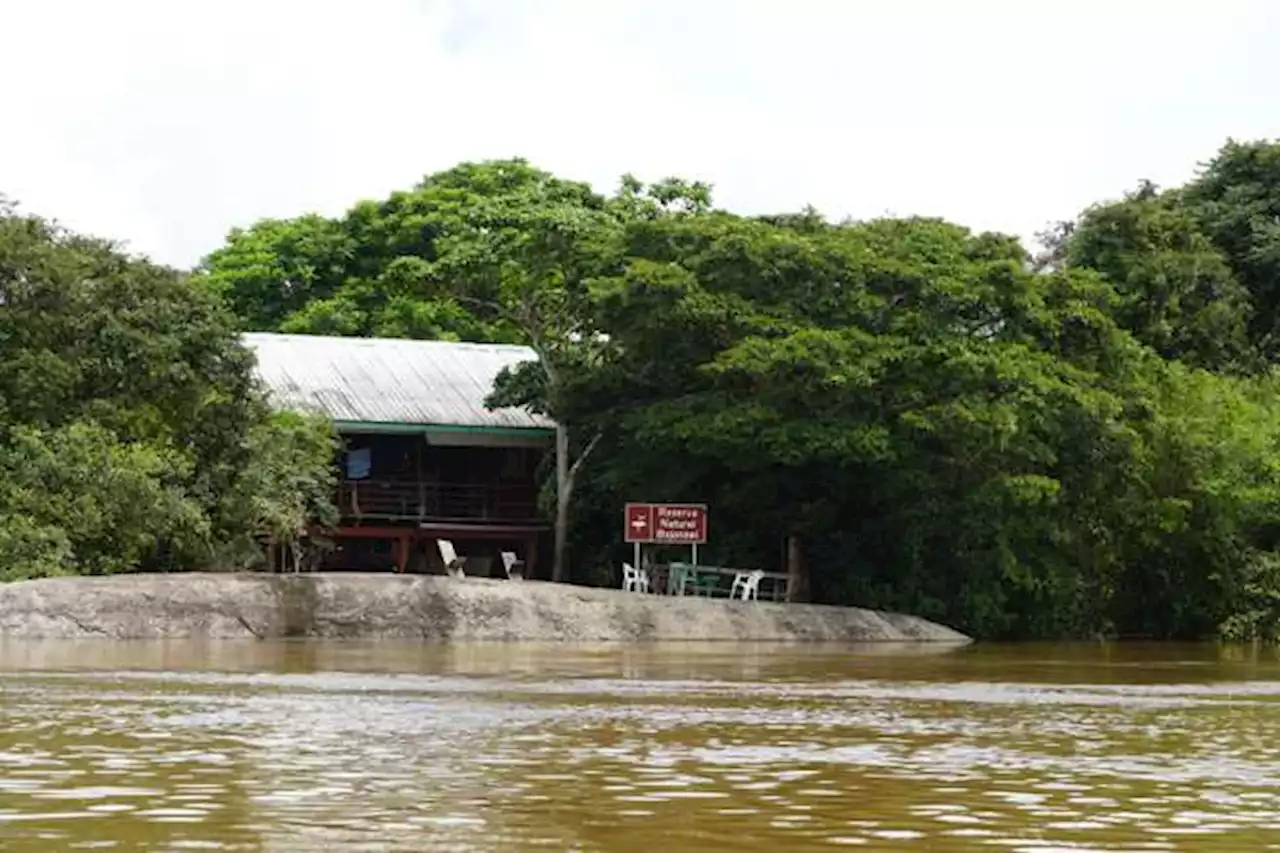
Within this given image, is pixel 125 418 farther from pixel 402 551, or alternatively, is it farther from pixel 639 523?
pixel 402 551

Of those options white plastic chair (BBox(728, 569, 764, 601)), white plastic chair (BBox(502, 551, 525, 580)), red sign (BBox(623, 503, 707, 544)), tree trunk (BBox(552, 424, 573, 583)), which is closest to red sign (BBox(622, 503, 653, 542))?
red sign (BBox(623, 503, 707, 544))

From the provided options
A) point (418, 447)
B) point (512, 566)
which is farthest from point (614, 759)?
point (418, 447)

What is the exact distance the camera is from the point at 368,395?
42656 millimetres

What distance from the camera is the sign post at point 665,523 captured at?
3588 centimetres

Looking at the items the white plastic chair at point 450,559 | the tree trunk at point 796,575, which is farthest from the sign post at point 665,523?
the white plastic chair at point 450,559

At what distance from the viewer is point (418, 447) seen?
44250 millimetres

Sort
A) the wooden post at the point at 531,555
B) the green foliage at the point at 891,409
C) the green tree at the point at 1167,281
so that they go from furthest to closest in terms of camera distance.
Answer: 1. the green tree at the point at 1167,281
2. the wooden post at the point at 531,555
3. the green foliage at the point at 891,409

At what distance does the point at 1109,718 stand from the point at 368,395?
26.3 meters

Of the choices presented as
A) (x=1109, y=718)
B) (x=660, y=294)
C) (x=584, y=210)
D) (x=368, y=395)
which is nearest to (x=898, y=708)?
(x=1109, y=718)

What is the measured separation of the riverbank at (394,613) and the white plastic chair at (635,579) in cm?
376

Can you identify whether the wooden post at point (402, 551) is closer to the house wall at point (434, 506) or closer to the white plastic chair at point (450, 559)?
the house wall at point (434, 506)

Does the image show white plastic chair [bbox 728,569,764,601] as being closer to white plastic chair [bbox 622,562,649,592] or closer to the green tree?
white plastic chair [bbox 622,562,649,592]

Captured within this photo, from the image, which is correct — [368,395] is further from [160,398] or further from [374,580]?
[374,580]

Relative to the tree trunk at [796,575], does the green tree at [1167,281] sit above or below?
above
